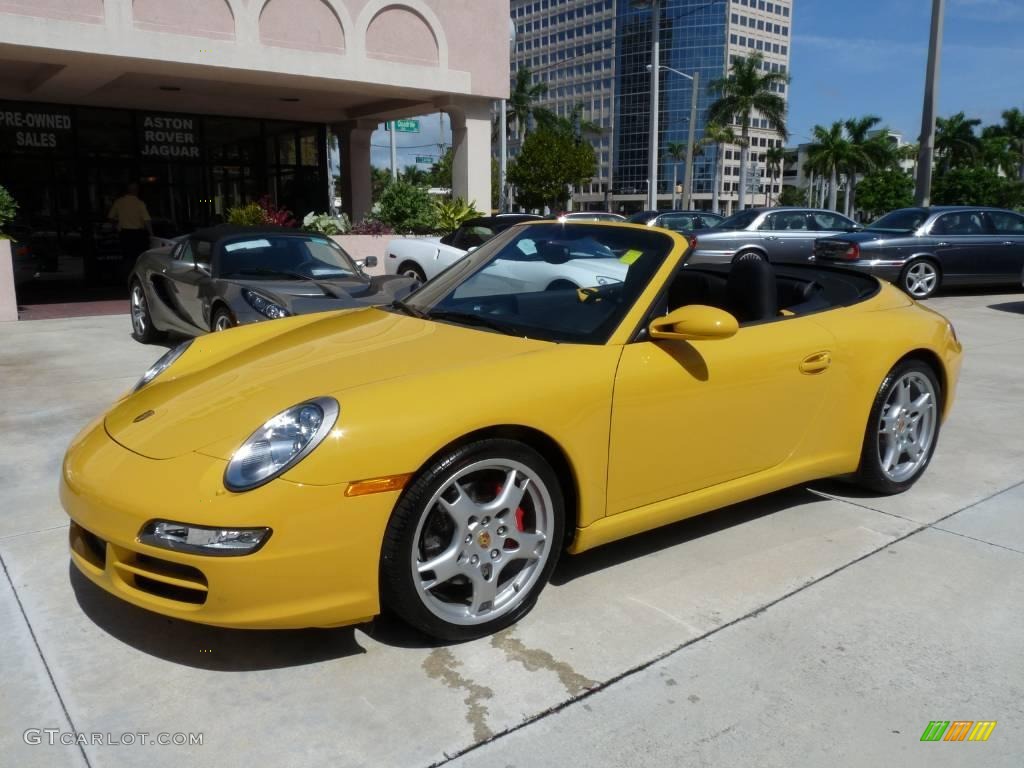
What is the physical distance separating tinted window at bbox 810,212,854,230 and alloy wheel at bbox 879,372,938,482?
→ 11.3 meters

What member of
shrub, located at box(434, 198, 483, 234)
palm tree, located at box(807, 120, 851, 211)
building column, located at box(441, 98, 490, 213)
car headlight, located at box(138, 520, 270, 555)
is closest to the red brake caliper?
car headlight, located at box(138, 520, 270, 555)

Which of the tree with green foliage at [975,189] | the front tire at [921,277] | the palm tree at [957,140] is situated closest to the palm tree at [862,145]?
the palm tree at [957,140]

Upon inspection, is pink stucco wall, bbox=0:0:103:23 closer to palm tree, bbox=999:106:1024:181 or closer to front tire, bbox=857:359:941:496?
front tire, bbox=857:359:941:496

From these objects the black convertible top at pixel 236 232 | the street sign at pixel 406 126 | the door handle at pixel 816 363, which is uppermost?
the street sign at pixel 406 126

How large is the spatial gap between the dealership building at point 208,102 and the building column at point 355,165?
0.04m

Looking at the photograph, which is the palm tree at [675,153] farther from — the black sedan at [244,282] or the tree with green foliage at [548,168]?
the black sedan at [244,282]

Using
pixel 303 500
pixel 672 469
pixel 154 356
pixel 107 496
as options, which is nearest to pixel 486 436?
pixel 303 500

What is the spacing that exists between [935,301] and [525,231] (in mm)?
11587

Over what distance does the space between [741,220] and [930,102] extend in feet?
22.3

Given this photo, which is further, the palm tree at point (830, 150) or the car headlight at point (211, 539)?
the palm tree at point (830, 150)

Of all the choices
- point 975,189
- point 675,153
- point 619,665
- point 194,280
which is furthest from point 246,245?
point 675,153

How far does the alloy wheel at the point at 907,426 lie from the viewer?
4199 mm

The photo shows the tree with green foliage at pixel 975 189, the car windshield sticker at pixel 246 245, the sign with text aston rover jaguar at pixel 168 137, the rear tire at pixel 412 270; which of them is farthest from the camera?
the tree with green foliage at pixel 975 189

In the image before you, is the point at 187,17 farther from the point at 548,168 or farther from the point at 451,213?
the point at 548,168
